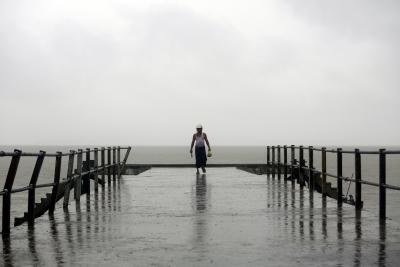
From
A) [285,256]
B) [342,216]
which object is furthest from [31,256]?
[342,216]

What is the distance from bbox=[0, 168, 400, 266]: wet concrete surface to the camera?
6090 mm

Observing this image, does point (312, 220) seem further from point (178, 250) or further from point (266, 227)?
point (178, 250)

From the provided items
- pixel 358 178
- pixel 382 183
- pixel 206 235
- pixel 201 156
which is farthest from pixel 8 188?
pixel 201 156

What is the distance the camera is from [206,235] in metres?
7.61

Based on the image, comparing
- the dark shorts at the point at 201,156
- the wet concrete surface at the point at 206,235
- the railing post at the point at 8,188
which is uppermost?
the dark shorts at the point at 201,156

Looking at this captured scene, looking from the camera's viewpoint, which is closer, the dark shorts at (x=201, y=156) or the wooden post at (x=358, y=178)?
the wooden post at (x=358, y=178)

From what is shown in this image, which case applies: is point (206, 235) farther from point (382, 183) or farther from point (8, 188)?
point (382, 183)

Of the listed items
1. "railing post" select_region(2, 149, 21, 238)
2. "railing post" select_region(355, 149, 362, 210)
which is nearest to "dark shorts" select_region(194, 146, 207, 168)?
"railing post" select_region(355, 149, 362, 210)

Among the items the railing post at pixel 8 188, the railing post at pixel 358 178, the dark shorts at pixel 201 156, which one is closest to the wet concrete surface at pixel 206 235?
the railing post at pixel 8 188

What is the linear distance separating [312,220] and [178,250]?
3.11 m

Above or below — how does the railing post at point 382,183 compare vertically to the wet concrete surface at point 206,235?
above

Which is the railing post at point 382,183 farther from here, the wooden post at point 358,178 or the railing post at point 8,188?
the railing post at point 8,188

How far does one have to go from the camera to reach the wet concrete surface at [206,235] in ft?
20.0

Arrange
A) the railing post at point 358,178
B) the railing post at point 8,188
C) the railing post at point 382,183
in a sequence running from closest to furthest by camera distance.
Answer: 1. the railing post at point 8,188
2. the railing post at point 382,183
3. the railing post at point 358,178
